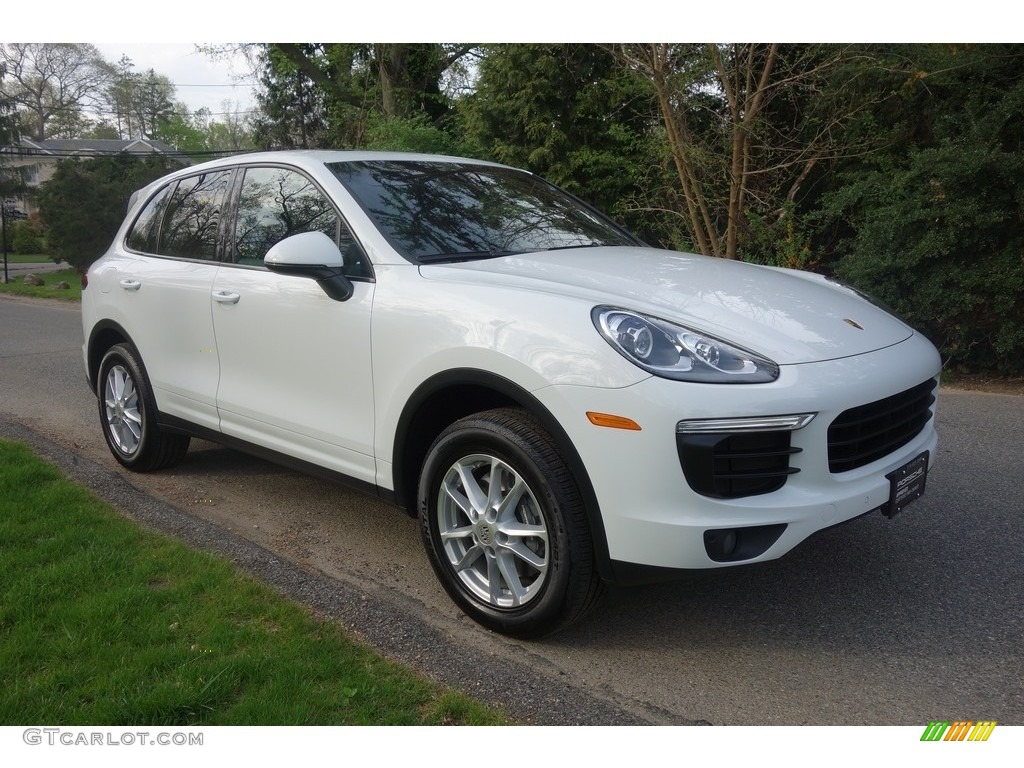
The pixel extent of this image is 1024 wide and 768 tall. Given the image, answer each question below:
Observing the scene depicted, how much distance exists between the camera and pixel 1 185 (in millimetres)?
35844

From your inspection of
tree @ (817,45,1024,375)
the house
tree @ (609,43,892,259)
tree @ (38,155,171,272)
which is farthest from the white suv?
the house

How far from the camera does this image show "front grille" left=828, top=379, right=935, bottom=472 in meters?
2.83

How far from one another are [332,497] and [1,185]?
38152 millimetres

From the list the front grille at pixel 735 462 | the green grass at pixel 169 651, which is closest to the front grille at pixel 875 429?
the front grille at pixel 735 462

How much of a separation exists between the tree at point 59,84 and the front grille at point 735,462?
5503cm

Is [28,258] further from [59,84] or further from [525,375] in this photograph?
[525,375]

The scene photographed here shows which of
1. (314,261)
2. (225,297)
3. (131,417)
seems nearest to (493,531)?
(314,261)

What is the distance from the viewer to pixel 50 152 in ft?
170

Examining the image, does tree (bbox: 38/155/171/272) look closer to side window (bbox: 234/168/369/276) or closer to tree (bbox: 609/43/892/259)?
tree (bbox: 609/43/892/259)

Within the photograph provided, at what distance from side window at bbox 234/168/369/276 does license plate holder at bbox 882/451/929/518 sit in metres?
2.25

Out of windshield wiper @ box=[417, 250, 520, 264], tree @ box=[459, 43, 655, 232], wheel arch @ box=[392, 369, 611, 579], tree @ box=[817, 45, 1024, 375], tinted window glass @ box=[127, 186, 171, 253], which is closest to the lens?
wheel arch @ box=[392, 369, 611, 579]

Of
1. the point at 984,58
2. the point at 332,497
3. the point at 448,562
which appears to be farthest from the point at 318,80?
the point at 448,562

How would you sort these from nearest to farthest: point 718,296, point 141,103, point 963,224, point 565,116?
point 718,296, point 963,224, point 565,116, point 141,103

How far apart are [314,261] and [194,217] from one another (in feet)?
5.51
